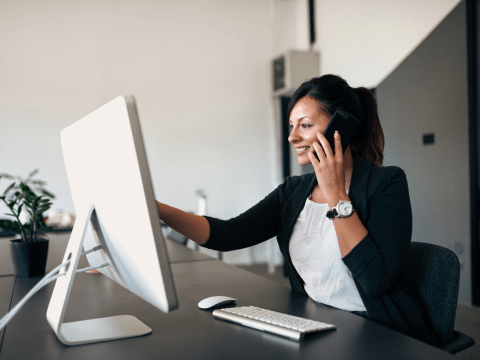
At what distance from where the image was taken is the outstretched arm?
121 cm

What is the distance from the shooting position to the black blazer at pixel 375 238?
1.01m

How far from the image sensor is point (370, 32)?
390 centimetres

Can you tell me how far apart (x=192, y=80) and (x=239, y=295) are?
3.89 metres

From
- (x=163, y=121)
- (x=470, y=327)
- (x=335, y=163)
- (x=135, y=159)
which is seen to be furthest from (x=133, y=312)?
(x=163, y=121)

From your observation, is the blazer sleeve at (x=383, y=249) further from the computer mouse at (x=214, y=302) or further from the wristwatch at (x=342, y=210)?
the computer mouse at (x=214, y=302)

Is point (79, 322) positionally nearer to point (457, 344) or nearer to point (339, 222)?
point (339, 222)

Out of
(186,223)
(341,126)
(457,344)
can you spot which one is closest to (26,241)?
(186,223)

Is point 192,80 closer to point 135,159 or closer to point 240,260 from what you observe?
point 240,260

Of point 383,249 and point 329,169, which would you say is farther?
point 329,169

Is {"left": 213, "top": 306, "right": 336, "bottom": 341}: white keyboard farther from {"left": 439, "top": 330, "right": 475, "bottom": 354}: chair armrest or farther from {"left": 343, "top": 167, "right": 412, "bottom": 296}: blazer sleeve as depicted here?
{"left": 439, "top": 330, "right": 475, "bottom": 354}: chair armrest

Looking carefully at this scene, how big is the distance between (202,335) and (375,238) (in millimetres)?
514

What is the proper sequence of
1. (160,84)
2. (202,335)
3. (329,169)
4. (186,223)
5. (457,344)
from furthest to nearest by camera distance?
(160,84)
(186,223)
(329,169)
(457,344)
(202,335)

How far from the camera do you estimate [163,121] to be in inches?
179

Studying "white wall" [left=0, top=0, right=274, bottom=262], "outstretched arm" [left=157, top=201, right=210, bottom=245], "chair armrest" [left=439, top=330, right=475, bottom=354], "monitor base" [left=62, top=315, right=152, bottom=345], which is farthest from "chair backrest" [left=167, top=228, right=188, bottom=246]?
"white wall" [left=0, top=0, right=274, bottom=262]
